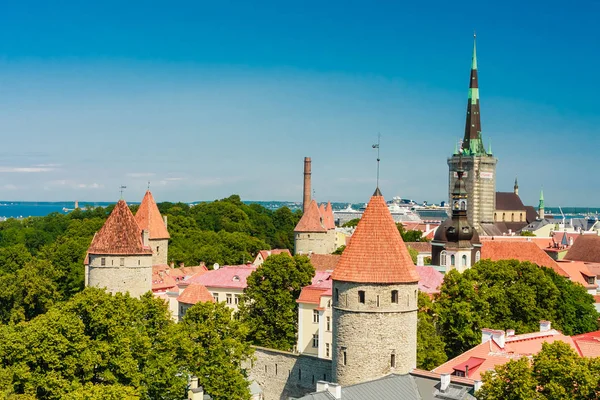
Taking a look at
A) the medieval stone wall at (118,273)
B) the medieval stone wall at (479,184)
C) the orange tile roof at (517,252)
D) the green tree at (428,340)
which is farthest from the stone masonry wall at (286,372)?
the medieval stone wall at (479,184)

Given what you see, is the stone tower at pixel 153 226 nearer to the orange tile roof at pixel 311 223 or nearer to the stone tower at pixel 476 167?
the orange tile roof at pixel 311 223

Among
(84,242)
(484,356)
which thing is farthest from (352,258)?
(84,242)

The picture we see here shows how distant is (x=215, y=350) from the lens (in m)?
35.1

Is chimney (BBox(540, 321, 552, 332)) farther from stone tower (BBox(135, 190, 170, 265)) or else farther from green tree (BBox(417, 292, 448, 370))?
stone tower (BBox(135, 190, 170, 265))

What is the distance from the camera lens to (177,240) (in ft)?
288

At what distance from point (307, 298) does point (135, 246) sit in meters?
13.0

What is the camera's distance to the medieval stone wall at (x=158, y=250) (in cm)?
6532

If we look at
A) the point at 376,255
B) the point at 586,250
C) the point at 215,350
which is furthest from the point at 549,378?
the point at 586,250

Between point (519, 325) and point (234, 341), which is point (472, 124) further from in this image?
point (234, 341)

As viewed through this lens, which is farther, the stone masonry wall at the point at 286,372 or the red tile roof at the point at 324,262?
the red tile roof at the point at 324,262

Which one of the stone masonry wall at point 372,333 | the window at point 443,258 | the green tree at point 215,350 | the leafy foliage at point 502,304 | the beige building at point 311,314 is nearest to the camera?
the stone masonry wall at point 372,333

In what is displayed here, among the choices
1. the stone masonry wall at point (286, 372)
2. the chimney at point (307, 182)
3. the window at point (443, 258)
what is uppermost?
the chimney at point (307, 182)

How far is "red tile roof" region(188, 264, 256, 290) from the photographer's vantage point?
55.9m

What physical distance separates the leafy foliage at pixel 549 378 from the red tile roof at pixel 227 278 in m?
31.0
